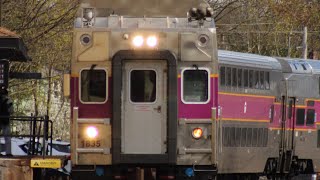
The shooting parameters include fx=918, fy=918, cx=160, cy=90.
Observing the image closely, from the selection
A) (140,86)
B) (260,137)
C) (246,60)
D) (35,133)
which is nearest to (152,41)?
(140,86)

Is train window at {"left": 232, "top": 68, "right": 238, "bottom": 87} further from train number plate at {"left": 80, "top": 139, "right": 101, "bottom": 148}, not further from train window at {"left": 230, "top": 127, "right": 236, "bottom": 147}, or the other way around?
train number plate at {"left": 80, "top": 139, "right": 101, "bottom": 148}

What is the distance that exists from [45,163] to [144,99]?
3.18 m

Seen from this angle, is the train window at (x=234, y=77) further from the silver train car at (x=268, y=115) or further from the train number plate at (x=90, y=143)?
the train number plate at (x=90, y=143)

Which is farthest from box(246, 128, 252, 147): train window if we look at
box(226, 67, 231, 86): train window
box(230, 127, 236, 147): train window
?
box(226, 67, 231, 86): train window

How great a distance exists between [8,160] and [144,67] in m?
3.97

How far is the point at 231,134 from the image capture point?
2280cm

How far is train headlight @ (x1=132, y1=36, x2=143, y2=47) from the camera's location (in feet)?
56.1

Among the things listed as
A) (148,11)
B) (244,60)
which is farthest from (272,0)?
(148,11)

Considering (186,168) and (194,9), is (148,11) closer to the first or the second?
(194,9)

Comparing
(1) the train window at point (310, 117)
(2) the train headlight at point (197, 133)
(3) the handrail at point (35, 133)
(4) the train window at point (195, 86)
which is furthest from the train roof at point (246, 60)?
(2) the train headlight at point (197, 133)

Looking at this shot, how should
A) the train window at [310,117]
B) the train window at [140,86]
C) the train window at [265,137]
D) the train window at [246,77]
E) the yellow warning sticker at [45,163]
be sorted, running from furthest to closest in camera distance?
the train window at [310,117], the train window at [265,137], the train window at [246,77], the yellow warning sticker at [45,163], the train window at [140,86]

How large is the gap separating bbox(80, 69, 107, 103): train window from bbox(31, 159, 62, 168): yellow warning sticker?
2294mm

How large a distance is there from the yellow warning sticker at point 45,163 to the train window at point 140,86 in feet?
9.35

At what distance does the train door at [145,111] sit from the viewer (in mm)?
17031
